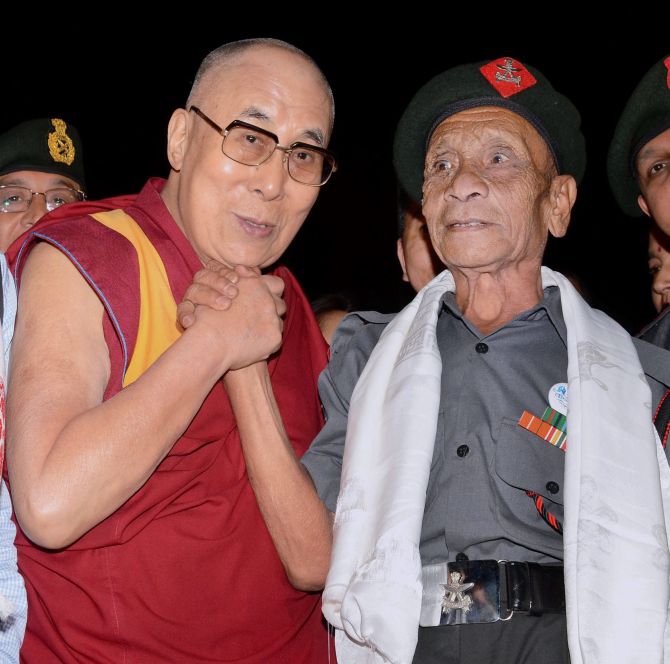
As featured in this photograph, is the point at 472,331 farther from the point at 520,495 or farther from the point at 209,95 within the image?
the point at 209,95

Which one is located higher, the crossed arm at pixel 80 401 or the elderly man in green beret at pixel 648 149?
the elderly man in green beret at pixel 648 149

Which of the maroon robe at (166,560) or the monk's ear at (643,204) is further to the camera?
the monk's ear at (643,204)

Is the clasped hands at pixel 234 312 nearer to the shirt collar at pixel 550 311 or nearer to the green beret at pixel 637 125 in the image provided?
the shirt collar at pixel 550 311

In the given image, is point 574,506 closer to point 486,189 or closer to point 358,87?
point 486,189

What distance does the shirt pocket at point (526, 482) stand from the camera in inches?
74.7

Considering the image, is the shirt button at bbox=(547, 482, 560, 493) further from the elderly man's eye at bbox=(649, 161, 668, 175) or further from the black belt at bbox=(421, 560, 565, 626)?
the elderly man's eye at bbox=(649, 161, 668, 175)

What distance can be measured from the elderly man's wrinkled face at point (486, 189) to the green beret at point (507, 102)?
0.08ft

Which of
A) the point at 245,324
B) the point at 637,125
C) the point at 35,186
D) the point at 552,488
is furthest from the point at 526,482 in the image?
the point at 35,186

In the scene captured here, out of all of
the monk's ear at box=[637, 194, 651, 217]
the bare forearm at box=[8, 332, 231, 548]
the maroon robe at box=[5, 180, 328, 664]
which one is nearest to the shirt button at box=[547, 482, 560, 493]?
the maroon robe at box=[5, 180, 328, 664]

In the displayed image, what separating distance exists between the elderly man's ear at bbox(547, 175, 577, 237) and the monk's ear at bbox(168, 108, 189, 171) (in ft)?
2.95

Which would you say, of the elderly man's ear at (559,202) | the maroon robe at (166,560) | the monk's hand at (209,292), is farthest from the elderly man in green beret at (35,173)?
the elderly man's ear at (559,202)

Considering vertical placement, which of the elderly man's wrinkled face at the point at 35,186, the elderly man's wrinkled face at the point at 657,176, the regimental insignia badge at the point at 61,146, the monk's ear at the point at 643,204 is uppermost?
the elderly man's wrinkled face at the point at 657,176

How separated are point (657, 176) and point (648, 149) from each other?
0.27ft

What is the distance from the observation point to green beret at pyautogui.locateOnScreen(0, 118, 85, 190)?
3.40 m
